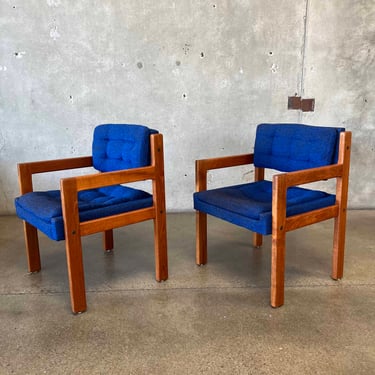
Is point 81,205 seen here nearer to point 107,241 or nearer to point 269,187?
point 107,241

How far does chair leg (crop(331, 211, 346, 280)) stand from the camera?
2074mm

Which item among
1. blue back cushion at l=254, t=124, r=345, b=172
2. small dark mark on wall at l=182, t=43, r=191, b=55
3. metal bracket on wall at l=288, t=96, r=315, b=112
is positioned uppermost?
small dark mark on wall at l=182, t=43, r=191, b=55

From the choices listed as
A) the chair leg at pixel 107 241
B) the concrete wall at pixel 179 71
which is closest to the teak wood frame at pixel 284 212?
the chair leg at pixel 107 241

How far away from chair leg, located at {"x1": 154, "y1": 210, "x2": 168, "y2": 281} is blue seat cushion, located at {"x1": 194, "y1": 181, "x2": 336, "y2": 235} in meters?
0.23

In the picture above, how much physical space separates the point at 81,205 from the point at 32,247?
0.60 m

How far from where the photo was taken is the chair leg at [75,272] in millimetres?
1755

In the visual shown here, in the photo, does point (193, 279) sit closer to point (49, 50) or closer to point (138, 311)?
point (138, 311)

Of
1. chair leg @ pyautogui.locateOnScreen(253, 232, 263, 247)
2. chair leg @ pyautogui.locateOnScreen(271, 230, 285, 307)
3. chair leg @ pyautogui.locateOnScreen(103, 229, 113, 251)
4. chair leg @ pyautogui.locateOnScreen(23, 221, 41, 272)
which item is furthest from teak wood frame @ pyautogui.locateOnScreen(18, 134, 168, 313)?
chair leg @ pyautogui.locateOnScreen(253, 232, 263, 247)

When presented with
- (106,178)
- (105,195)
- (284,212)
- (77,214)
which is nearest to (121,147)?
(105,195)

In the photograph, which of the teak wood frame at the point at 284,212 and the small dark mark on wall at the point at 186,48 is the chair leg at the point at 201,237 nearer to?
the teak wood frame at the point at 284,212

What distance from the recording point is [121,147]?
220 centimetres

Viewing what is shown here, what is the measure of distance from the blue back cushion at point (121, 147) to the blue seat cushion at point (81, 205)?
16 centimetres

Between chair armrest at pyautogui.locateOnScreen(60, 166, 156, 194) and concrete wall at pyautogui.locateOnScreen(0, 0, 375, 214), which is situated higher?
concrete wall at pyautogui.locateOnScreen(0, 0, 375, 214)

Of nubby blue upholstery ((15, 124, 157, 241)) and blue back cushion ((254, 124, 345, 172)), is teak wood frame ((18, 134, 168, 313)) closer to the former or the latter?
nubby blue upholstery ((15, 124, 157, 241))
